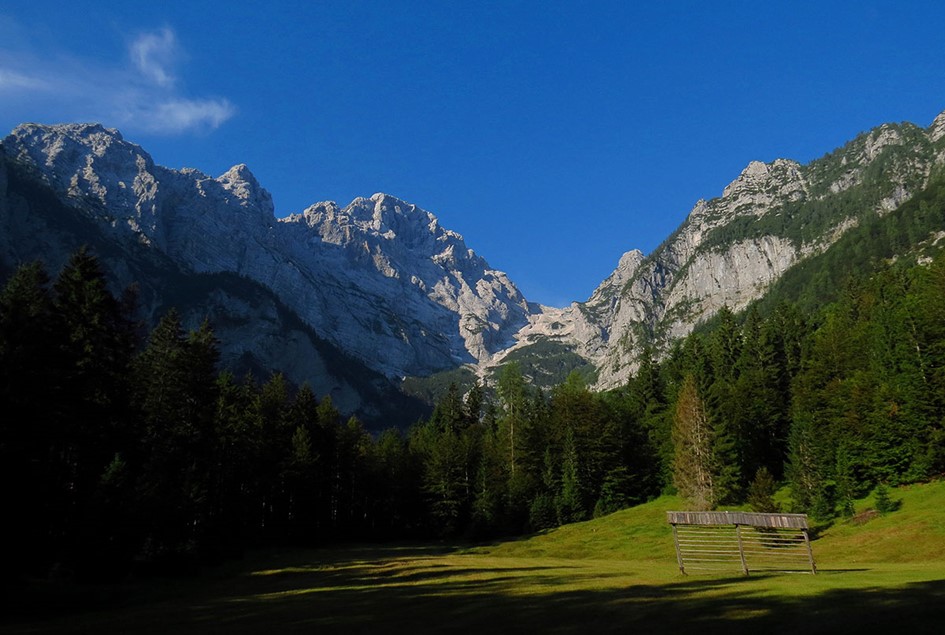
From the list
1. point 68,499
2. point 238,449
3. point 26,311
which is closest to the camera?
point 26,311

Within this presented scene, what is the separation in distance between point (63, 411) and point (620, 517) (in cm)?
5776

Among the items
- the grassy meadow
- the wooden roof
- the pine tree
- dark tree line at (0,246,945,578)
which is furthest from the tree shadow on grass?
the pine tree

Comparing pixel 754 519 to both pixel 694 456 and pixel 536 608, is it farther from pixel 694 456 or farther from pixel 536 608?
pixel 694 456

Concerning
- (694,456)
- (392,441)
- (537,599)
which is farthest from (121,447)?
(392,441)

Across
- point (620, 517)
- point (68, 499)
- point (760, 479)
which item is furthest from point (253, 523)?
point (760, 479)

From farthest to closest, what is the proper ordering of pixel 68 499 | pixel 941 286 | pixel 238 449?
pixel 238 449
pixel 941 286
pixel 68 499

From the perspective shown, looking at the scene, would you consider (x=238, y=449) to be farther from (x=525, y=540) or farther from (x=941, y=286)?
(x=941, y=286)

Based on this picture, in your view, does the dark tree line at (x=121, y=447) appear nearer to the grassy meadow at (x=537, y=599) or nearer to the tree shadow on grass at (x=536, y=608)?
the grassy meadow at (x=537, y=599)

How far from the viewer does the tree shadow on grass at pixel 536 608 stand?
44.9 feet

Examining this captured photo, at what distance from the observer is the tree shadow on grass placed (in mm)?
13672

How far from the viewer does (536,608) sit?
17750 millimetres

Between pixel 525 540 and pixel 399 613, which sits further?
pixel 525 540

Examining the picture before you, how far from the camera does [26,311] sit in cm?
3073

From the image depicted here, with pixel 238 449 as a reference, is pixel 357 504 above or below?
below
